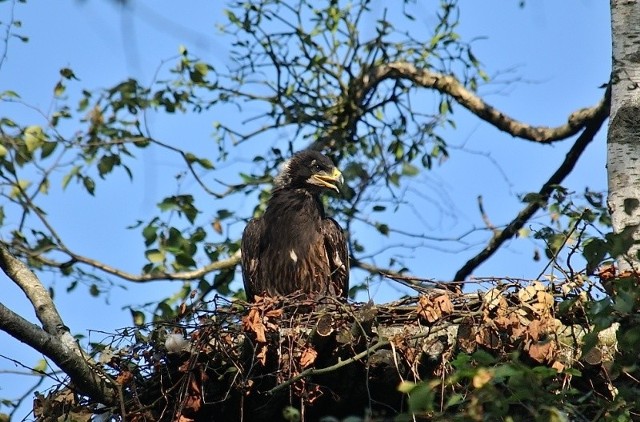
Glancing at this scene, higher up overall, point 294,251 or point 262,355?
point 294,251

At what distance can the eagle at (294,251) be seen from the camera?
8438 mm

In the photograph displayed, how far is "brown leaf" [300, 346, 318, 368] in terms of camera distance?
20.3 feet

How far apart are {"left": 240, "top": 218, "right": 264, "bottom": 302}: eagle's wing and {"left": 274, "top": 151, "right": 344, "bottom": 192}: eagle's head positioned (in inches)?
23.6

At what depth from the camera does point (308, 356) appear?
622 centimetres

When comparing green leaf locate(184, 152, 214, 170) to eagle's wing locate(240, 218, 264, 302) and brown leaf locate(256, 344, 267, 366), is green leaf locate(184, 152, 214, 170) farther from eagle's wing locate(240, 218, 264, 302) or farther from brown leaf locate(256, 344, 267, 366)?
brown leaf locate(256, 344, 267, 366)

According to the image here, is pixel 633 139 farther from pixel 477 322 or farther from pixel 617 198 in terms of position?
pixel 477 322

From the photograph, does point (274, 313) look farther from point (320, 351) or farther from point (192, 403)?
point (192, 403)

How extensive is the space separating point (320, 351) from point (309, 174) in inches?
→ 120

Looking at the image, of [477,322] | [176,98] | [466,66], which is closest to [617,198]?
[477,322]

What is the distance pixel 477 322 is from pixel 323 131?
481cm

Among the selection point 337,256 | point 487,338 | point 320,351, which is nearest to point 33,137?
point 337,256

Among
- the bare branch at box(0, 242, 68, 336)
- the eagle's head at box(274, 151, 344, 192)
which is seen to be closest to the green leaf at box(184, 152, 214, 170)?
the eagle's head at box(274, 151, 344, 192)

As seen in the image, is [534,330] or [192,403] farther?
[192,403]

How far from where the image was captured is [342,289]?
866 cm
